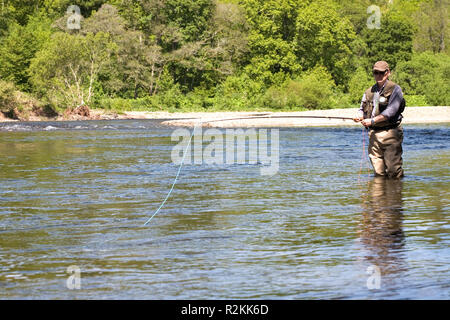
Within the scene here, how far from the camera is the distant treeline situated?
54156 mm

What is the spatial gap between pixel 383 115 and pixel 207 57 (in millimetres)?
53727

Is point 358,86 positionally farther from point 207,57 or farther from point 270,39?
point 207,57

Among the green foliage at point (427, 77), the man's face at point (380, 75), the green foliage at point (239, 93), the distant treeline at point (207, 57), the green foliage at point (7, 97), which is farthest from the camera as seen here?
the green foliage at point (239, 93)

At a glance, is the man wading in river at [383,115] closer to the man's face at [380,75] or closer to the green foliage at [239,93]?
the man's face at [380,75]

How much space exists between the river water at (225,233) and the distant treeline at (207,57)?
38.1 m

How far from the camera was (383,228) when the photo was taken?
861 centimetres

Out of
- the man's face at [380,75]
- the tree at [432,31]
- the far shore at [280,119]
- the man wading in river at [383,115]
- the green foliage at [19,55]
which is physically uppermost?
the tree at [432,31]

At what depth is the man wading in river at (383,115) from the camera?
1197cm

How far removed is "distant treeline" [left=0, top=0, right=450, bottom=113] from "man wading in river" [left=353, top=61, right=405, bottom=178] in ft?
132

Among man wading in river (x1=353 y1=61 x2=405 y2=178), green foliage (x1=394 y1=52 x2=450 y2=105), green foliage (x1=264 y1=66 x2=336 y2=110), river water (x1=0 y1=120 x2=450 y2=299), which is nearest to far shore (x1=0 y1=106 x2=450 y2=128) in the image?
green foliage (x1=264 y1=66 x2=336 y2=110)

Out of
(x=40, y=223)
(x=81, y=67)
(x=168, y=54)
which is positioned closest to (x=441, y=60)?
(x=168, y=54)

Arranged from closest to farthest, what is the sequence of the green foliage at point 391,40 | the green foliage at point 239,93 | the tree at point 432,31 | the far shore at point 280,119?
the far shore at point 280,119
the green foliage at point 239,93
the green foliage at point 391,40
the tree at point 432,31

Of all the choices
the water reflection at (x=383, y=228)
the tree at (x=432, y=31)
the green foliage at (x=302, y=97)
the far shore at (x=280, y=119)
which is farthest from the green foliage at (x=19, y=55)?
the water reflection at (x=383, y=228)
